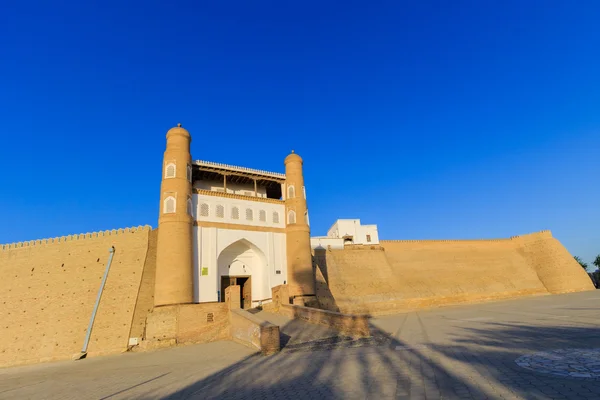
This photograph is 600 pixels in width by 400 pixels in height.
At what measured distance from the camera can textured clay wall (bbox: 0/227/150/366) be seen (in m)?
16.6

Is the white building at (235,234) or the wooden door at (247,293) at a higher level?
the white building at (235,234)

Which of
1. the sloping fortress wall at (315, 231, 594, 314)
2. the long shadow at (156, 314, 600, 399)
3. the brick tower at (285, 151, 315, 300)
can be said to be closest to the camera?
the long shadow at (156, 314, 600, 399)

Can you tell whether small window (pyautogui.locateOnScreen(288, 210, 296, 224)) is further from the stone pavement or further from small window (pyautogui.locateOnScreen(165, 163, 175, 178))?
the stone pavement

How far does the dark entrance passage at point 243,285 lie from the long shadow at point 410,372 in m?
11.1

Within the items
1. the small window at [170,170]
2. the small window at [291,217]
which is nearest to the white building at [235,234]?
the small window at [291,217]

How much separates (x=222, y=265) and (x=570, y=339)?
16836 millimetres

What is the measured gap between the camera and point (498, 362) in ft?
20.3

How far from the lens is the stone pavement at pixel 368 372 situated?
4.91 meters

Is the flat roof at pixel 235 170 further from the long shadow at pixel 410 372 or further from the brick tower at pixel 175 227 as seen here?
the long shadow at pixel 410 372

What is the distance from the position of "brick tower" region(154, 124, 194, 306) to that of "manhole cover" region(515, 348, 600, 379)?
14778 mm

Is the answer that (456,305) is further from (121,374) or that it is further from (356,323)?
(121,374)

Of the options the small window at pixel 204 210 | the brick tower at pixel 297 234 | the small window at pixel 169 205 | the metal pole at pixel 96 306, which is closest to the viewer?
the metal pole at pixel 96 306

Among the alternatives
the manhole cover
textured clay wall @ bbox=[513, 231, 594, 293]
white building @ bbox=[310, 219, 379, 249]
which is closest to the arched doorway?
the manhole cover

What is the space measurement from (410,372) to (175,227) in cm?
1459
